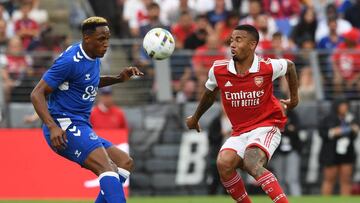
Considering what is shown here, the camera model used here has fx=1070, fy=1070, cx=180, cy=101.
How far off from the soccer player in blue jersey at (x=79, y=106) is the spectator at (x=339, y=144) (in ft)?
27.8

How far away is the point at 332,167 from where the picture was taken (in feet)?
65.0

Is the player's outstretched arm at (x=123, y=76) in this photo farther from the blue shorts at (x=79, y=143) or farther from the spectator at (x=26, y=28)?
the spectator at (x=26, y=28)

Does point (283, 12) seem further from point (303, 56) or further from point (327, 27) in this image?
point (303, 56)

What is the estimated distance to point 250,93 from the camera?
1235 cm

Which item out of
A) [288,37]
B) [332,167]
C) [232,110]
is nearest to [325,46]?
[288,37]

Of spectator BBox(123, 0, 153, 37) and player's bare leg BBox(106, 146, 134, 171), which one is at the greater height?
player's bare leg BBox(106, 146, 134, 171)

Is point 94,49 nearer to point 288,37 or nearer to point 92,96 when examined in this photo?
point 92,96

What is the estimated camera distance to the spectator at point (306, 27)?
70.8ft

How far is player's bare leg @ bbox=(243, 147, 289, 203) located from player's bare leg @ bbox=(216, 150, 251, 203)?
0.18 m

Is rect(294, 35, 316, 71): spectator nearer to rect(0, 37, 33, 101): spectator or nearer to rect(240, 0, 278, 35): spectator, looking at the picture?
rect(240, 0, 278, 35): spectator

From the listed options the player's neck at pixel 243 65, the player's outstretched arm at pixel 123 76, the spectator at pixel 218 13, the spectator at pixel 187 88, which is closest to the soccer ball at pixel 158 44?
the player's outstretched arm at pixel 123 76

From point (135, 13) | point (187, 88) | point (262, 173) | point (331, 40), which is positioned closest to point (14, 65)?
point (187, 88)

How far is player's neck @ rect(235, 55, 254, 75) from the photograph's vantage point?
40.7ft

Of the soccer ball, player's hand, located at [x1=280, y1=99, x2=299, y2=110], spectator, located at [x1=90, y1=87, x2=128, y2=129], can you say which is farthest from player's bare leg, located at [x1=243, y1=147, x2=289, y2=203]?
spectator, located at [x1=90, y1=87, x2=128, y2=129]
